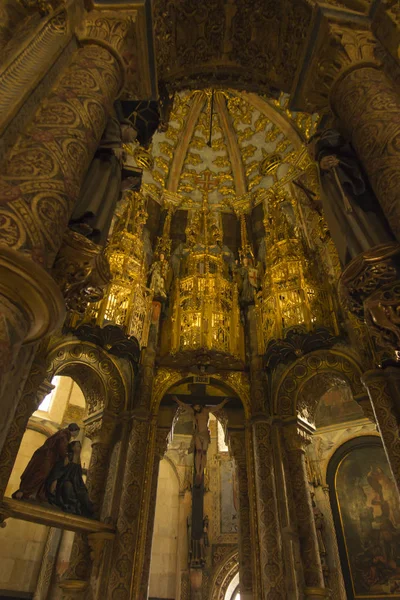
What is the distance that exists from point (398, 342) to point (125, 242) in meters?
9.89

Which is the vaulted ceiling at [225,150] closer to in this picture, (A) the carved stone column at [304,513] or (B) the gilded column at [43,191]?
(A) the carved stone column at [304,513]

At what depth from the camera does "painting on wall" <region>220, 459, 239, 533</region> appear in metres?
14.2

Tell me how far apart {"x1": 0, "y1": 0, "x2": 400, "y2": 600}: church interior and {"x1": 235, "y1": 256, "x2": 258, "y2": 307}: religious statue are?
0.08 metres

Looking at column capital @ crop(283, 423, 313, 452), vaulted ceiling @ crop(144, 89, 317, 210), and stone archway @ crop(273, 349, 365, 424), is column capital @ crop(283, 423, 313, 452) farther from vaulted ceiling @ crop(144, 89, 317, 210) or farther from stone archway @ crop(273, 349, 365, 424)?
vaulted ceiling @ crop(144, 89, 317, 210)

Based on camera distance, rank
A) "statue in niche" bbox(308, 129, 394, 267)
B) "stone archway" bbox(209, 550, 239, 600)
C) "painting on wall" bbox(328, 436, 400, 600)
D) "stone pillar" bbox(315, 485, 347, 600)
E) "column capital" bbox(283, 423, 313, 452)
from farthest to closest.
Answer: "stone archway" bbox(209, 550, 239, 600), "painting on wall" bbox(328, 436, 400, 600), "stone pillar" bbox(315, 485, 347, 600), "column capital" bbox(283, 423, 313, 452), "statue in niche" bbox(308, 129, 394, 267)

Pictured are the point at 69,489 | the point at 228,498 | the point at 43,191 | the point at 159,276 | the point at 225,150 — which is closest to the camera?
the point at 43,191

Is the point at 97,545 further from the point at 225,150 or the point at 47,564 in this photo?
the point at 225,150

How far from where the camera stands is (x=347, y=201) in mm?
5039

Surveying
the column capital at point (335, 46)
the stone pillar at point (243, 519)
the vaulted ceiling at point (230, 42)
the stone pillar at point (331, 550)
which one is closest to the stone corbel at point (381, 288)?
the column capital at point (335, 46)

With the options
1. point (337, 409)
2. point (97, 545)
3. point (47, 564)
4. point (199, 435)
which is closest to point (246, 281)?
point (199, 435)

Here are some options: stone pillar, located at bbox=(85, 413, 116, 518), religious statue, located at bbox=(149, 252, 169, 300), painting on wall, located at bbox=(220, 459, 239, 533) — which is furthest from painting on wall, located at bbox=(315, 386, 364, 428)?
stone pillar, located at bbox=(85, 413, 116, 518)

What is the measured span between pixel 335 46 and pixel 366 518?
12298 mm

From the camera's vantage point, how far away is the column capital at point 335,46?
564 cm

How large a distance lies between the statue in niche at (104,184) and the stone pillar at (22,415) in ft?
15.0
